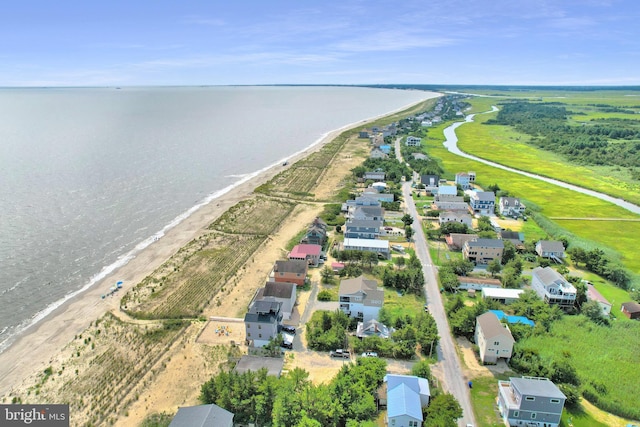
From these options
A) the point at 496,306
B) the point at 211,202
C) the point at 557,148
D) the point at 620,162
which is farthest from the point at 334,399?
the point at 557,148

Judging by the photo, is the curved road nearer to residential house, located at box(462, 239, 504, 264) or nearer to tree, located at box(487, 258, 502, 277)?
residential house, located at box(462, 239, 504, 264)

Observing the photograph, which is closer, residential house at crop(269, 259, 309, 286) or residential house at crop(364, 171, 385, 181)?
residential house at crop(269, 259, 309, 286)

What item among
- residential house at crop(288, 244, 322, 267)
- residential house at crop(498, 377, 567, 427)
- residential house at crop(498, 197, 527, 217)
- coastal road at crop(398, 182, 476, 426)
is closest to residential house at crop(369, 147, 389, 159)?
residential house at crop(498, 197, 527, 217)

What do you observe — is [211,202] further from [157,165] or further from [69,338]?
[69,338]

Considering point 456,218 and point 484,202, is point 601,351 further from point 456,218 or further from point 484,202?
point 484,202

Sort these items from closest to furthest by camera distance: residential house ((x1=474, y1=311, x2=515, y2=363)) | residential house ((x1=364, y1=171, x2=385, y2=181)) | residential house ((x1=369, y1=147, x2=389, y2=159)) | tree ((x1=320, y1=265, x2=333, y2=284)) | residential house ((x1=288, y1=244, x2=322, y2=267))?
residential house ((x1=474, y1=311, x2=515, y2=363)) < tree ((x1=320, y1=265, x2=333, y2=284)) < residential house ((x1=288, y1=244, x2=322, y2=267)) < residential house ((x1=364, y1=171, x2=385, y2=181)) < residential house ((x1=369, y1=147, x2=389, y2=159))

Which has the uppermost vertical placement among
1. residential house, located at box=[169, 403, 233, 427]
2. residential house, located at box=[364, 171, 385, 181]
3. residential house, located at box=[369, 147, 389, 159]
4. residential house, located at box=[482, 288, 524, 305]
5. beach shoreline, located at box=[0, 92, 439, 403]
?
residential house, located at box=[369, 147, 389, 159]
